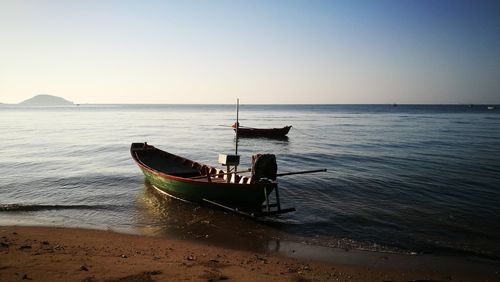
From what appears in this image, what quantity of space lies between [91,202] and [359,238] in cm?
1184

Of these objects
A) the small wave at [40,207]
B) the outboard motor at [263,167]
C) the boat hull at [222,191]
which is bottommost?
the small wave at [40,207]

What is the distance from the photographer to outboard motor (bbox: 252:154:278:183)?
12.3m

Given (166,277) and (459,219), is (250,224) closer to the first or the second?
(166,277)

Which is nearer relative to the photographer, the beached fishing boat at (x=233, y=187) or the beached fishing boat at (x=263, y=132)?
the beached fishing boat at (x=233, y=187)

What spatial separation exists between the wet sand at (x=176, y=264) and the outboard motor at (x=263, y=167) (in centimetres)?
321

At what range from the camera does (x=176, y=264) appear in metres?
8.25

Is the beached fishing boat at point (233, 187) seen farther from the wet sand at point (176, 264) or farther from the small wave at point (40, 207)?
the small wave at point (40, 207)

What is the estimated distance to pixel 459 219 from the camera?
13.0 m

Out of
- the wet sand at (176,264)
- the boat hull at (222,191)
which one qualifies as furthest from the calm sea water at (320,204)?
the wet sand at (176,264)

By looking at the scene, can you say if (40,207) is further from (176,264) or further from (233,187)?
(176,264)

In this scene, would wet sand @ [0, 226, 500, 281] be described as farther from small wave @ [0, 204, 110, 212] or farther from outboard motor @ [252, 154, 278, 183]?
small wave @ [0, 204, 110, 212]

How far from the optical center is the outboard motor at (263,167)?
1231 cm

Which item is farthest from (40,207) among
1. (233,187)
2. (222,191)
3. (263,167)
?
(263,167)

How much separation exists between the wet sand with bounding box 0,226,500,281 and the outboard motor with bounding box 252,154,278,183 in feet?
10.5
